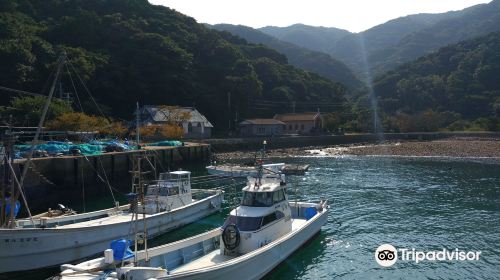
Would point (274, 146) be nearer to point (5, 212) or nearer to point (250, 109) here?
point (250, 109)

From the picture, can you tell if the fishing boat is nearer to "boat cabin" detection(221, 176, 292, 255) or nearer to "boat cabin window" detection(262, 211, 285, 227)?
"boat cabin" detection(221, 176, 292, 255)

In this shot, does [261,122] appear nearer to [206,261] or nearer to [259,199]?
[259,199]

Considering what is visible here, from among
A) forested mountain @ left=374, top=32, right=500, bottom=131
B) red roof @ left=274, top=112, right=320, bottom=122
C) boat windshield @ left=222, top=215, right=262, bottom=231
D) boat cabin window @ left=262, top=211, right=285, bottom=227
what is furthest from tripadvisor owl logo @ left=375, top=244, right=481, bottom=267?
forested mountain @ left=374, top=32, right=500, bottom=131

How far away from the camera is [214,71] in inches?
3935

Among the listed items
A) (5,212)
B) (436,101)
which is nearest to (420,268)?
(5,212)

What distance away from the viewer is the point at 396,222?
28453mm

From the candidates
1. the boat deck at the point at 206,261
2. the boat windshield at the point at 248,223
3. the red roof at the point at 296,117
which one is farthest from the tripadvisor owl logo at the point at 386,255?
the red roof at the point at 296,117

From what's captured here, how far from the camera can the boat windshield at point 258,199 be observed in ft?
65.3

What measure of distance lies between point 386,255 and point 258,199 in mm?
7795

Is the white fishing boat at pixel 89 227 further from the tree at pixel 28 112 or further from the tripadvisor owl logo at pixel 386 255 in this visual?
the tree at pixel 28 112

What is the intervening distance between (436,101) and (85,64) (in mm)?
106838

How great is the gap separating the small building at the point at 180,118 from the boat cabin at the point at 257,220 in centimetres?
5297

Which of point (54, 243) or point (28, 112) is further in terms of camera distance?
point (28, 112)

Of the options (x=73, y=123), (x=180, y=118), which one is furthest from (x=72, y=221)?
(x=180, y=118)
